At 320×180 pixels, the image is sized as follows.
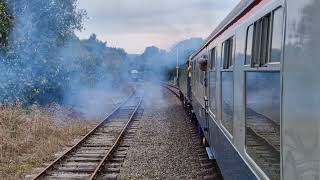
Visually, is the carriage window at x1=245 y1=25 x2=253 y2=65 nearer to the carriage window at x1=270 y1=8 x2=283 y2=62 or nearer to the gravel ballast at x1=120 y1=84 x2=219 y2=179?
the carriage window at x1=270 y1=8 x2=283 y2=62

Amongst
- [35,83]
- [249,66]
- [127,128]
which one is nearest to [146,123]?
[127,128]

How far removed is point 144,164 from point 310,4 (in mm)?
9370

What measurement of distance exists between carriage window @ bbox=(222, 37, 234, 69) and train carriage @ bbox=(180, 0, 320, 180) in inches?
12.3

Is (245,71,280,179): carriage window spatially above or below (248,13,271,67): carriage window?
below

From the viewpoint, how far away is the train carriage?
8.98ft

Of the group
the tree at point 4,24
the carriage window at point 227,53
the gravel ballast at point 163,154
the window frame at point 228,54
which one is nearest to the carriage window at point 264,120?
the window frame at point 228,54

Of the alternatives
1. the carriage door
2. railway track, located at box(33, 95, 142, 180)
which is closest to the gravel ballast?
railway track, located at box(33, 95, 142, 180)

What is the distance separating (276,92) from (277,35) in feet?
1.35

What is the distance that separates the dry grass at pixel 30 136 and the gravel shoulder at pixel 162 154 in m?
2.04

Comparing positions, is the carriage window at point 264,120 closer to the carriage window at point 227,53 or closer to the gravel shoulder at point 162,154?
the carriage window at point 227,53

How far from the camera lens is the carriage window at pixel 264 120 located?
3.57 m

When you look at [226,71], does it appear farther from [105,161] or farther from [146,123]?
[146,123]

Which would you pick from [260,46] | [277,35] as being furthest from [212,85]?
[277,35]

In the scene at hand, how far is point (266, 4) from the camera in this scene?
13.4 ft
